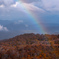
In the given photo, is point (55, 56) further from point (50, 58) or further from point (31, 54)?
point (31, 54)

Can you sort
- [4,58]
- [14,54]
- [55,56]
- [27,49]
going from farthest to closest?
[27,49], [55,56], [14,54], [4,58]

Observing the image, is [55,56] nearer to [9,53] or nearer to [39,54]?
[39,54]

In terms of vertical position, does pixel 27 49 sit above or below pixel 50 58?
above

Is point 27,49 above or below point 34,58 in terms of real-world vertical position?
above

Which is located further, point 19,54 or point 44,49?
point 44,49

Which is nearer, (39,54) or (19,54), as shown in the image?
(19,54)

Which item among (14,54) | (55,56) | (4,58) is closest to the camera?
(4,58)

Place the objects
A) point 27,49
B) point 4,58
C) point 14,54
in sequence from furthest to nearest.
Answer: point 27,49
point 14,54
point 4,58

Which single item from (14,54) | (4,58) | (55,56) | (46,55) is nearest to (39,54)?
(46,55)

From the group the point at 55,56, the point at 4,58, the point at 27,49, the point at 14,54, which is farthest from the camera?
the point at 27,49

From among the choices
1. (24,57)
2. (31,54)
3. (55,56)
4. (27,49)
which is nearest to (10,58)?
(24,57)
